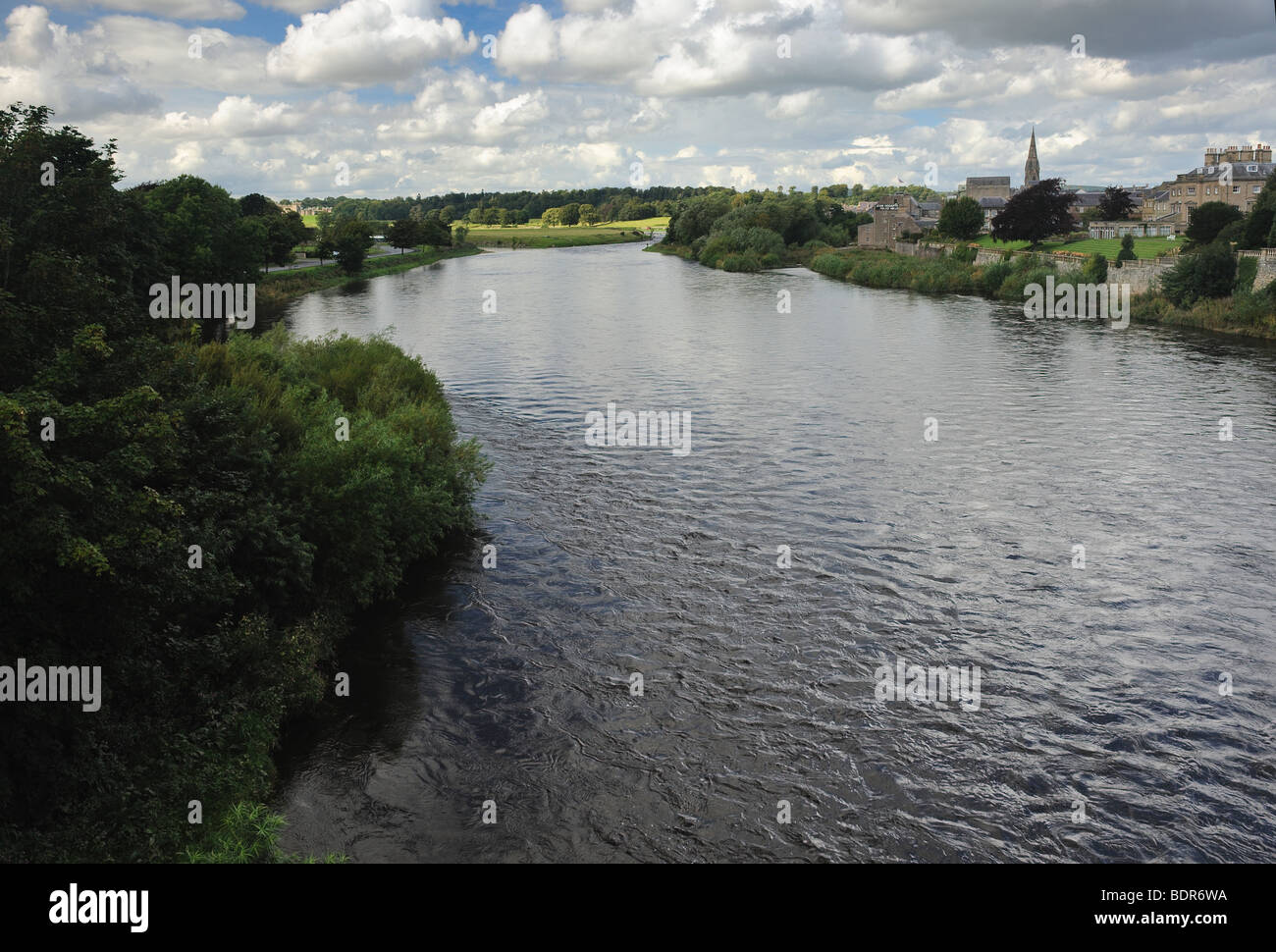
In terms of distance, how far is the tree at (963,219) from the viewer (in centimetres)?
11088

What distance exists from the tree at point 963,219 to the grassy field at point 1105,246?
6.50 metres

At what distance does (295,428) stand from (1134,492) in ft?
85.6

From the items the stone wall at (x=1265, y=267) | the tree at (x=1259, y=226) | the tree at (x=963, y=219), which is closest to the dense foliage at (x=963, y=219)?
the tree at (x=963, y=219)

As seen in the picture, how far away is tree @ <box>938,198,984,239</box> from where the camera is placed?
110875 millimetres

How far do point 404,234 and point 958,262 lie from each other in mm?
95069

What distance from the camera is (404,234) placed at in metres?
157

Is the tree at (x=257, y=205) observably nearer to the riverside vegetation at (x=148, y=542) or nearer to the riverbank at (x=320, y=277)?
the riverbank at (x=320, y=277)

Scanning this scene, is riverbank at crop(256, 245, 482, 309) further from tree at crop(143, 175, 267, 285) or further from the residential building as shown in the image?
the residential building

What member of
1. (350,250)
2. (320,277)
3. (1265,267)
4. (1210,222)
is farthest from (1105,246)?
(350,250)

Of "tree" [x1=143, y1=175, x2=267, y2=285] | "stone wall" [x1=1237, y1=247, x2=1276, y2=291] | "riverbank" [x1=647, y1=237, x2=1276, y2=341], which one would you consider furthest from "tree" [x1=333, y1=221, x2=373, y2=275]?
"stone wall" [x1=1237, y1=247, x2=1276, y2=291]

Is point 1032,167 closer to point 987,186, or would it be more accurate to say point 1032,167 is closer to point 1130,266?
point 987,186

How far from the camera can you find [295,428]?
2323 centimetres

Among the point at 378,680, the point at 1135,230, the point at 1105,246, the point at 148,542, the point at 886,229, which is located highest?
the point at 886,229
